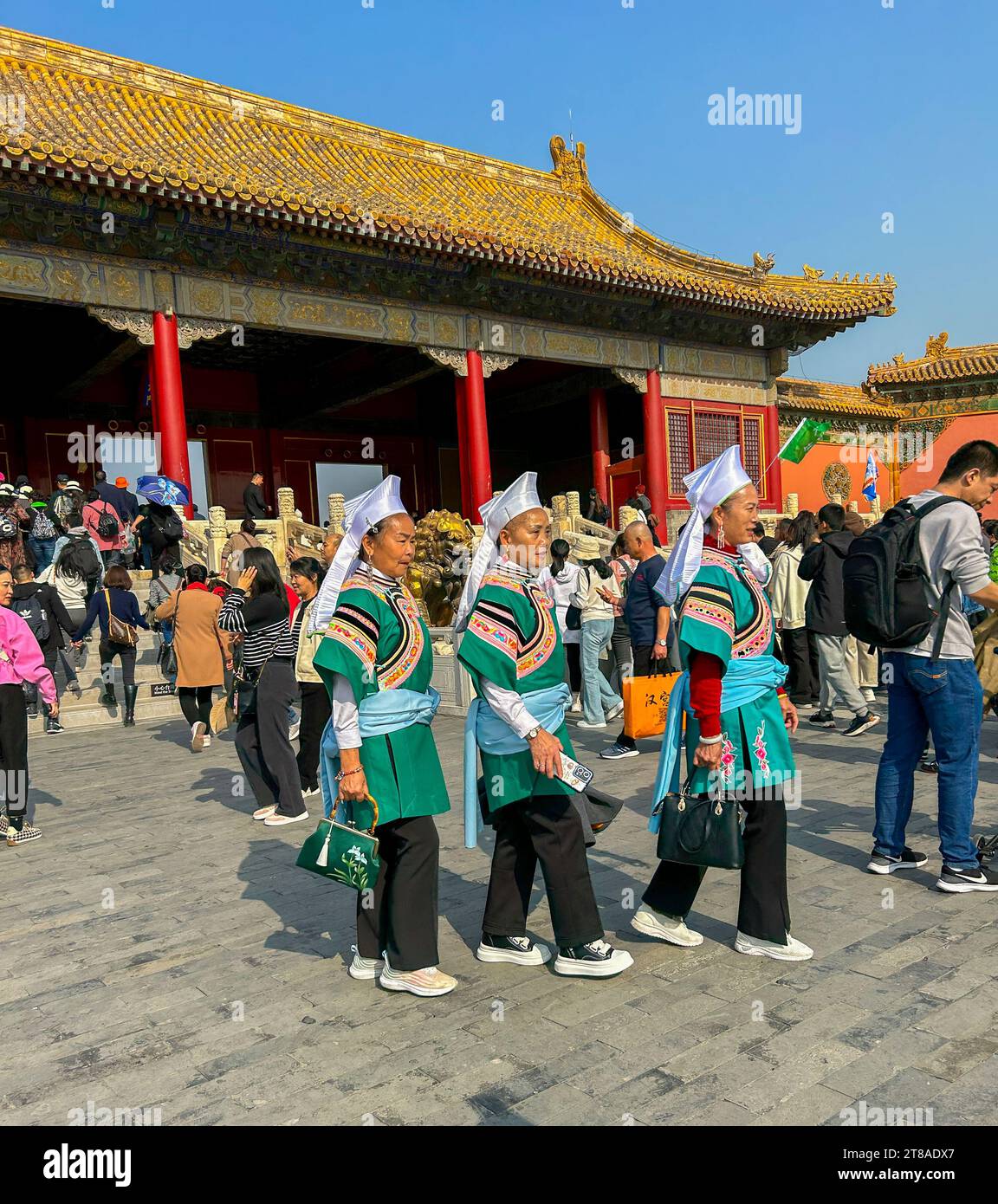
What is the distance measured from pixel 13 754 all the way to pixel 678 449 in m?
14.9

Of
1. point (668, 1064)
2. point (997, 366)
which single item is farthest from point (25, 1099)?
point (997, 366)

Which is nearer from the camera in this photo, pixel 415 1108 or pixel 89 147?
pixel 415 1108

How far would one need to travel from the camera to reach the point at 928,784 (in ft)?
18.6

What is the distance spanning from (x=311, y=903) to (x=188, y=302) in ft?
36.7

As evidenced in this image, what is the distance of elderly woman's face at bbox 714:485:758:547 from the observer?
133 inches

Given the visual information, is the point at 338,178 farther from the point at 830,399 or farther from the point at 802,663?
the point at 830,399

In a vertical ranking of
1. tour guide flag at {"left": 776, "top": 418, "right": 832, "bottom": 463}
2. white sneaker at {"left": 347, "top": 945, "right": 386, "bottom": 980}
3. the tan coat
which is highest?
tour guide flag at {"left": 776, "top": 418, "right": 832, "bottom": 463}

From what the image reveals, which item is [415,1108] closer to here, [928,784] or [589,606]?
[928,784]

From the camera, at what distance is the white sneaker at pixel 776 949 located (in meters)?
3.35

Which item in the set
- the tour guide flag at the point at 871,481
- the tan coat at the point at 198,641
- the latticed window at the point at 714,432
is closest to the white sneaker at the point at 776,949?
the tan coat at the point at 198,641

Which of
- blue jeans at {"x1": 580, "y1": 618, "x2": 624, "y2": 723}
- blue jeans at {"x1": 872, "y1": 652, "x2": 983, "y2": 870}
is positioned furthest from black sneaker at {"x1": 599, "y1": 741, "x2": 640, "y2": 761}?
blue jeans at {"x1": 872, "y1": 652, "x2": 983, "y2": 870}

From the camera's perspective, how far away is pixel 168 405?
42.5 ft

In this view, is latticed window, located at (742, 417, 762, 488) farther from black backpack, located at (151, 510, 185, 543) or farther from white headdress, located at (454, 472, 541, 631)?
white headdress, located at (454, 472, 541, 631)

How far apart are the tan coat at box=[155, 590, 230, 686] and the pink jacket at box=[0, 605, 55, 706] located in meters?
2.14
